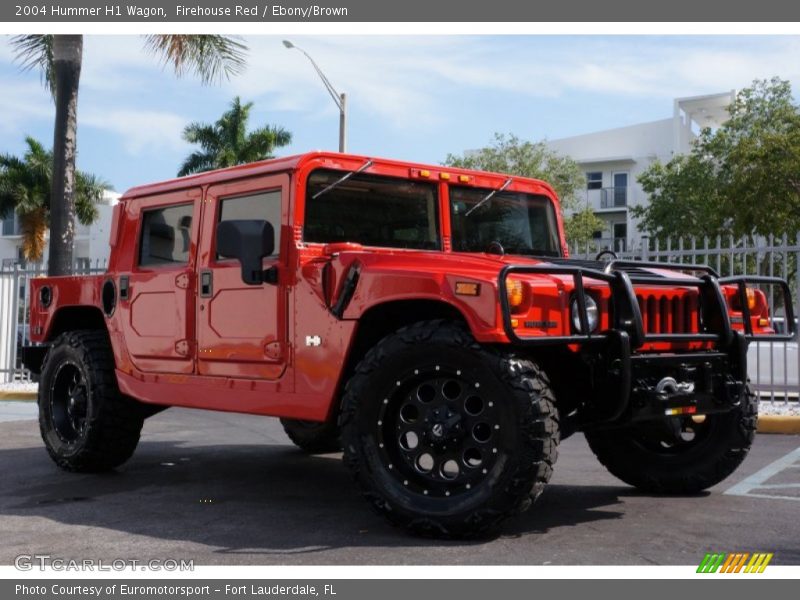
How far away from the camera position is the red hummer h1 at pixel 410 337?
A: 191 inches

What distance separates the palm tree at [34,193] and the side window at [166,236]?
1310 inches

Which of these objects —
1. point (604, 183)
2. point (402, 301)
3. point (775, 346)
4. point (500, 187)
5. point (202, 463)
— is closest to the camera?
point (402, 301)

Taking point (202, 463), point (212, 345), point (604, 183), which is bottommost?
point (202, 463)

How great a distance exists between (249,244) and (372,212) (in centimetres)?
90

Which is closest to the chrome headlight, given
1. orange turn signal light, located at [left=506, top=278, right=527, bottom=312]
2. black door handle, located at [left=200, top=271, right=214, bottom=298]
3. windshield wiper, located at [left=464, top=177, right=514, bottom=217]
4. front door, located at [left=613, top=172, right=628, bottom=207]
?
orange turn signal light, located at [left=506, top=278, right=527, bottom=312]

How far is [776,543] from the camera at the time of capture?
4977 millimetres

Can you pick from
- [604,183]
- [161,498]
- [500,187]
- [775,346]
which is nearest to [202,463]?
[161,498]

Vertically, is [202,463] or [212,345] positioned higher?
[212,345]

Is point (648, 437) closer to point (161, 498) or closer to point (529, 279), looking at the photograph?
point (529, 279)

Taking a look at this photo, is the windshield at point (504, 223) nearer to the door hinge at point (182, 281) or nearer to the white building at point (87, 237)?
the door hinge at point (182, 281)

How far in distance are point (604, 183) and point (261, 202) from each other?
45.7 meters

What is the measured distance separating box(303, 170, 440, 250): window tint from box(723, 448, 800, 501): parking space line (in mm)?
2438

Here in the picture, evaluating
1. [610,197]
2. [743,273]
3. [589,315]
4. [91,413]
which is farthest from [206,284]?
[610,197]

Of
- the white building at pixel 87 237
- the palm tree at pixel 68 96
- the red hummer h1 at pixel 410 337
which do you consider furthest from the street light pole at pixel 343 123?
the white building at pixel 87 237
